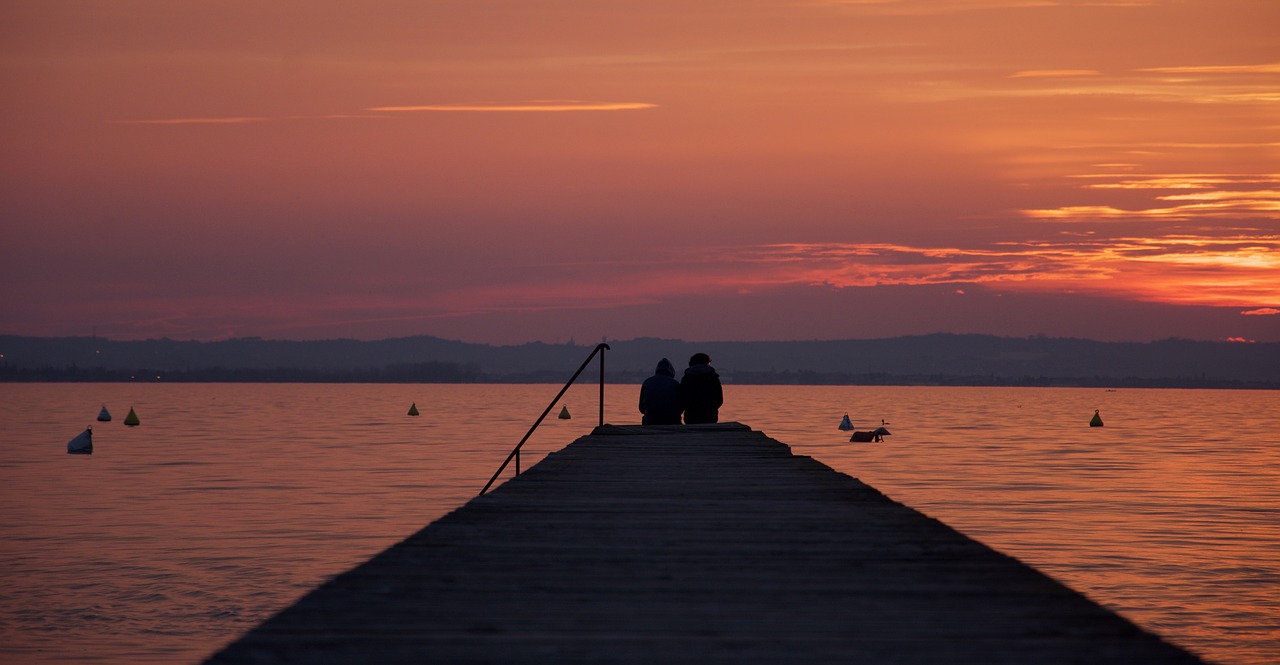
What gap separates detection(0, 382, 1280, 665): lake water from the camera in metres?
17.1

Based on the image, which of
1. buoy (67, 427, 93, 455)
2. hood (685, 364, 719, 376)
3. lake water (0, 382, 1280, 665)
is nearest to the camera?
lake water (0, 382, 1280, 665)

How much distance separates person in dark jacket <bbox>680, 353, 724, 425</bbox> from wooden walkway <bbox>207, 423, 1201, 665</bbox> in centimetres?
1064

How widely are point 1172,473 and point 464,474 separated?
24028 mm

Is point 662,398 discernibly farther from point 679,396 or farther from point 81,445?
point 81,445

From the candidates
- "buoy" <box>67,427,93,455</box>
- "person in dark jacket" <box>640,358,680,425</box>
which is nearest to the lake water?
"buoy" <box>67,427,93,455</box>

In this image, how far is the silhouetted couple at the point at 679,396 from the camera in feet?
75.4

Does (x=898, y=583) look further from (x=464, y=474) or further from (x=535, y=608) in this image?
(x=464, y=474)

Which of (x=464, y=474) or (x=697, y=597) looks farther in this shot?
(x=464, y=474)

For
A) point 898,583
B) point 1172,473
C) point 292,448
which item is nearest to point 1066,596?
point 898,583

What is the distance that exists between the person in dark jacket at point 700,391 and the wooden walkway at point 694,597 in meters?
10.6

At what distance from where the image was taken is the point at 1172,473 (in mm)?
43844

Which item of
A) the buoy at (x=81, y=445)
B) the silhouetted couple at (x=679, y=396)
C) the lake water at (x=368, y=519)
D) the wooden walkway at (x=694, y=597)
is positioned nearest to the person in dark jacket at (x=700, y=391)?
the silhouetted couple at (x=679, y=396)

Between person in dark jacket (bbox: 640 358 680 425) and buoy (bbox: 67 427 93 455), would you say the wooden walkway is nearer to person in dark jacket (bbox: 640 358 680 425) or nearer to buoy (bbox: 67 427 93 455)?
person in dark jacket (bbox: 640 358 680 425)

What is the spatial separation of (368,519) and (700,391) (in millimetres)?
10037
